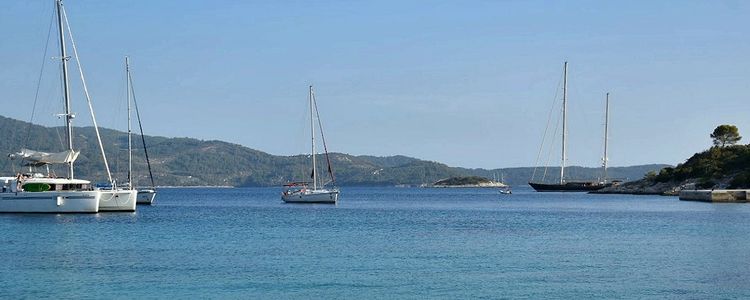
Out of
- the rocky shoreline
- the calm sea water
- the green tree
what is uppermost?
the green tree

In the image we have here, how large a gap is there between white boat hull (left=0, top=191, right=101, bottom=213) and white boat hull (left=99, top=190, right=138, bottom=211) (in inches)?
122

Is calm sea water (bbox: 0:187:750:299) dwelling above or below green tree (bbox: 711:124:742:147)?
below

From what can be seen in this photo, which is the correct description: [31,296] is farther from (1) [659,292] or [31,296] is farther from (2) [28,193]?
(2) [28,193]

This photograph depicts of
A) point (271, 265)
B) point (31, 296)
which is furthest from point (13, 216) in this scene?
point (31, 296)

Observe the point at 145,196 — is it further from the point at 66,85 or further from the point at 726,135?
the point at 726,135

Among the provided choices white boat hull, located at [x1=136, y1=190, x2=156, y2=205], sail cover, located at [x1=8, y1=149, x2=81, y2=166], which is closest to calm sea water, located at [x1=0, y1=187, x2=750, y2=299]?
sail cover, located at [x1=8, y1=149, x2=81, y2=166]

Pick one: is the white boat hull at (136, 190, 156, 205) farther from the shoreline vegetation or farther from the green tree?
the green tree

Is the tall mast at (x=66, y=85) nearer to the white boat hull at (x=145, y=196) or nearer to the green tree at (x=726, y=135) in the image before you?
the white boat hull at (x=145, y=196)

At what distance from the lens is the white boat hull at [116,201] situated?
2562 inches

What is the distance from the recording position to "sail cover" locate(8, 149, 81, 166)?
2485 inches

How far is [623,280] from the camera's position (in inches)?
1189

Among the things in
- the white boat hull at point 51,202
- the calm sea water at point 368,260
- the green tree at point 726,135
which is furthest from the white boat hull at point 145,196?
the green tree at point 726,135

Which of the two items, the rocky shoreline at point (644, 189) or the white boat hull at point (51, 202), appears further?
the rocky shoreline at point (644, 189)

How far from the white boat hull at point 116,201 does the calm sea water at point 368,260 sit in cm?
612
